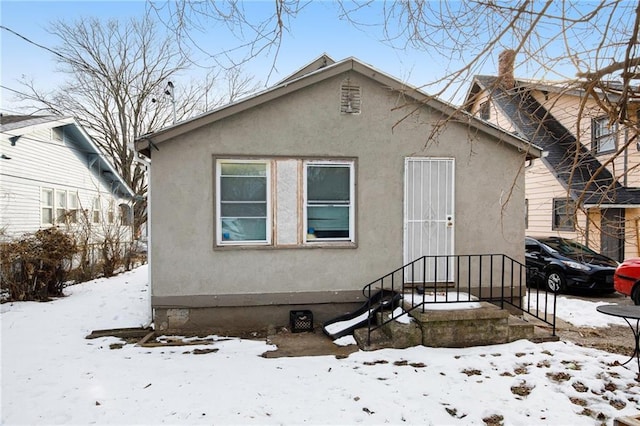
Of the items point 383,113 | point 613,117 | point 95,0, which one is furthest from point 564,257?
point 95,0

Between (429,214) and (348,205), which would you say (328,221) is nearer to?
(348,205)

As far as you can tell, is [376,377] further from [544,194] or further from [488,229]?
[544,194]

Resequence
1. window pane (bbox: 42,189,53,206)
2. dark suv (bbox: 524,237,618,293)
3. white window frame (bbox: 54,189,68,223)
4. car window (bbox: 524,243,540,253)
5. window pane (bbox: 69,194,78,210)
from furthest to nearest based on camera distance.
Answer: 1. window pane (bbox: 69,194,78,210)
2. white window frame (bbox: 54,189,68,223)
3. window pane (bbox: 42,189,53,206)
4. car window (bbox: 524,243,540,253)
5. dark suv (bbox: 524,237,618,293)

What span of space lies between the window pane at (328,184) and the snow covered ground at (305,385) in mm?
2507

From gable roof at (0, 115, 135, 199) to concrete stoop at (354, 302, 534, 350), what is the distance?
11976 mm

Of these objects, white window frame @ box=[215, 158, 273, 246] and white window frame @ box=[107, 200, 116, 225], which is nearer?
white window frame @ box=[215, 158, 273, 246]

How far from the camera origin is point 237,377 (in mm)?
4340

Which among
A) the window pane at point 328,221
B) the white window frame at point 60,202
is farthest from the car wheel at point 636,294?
the white window frame at point 60,202

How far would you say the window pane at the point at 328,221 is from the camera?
638 centimetres

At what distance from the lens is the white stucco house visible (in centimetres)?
604

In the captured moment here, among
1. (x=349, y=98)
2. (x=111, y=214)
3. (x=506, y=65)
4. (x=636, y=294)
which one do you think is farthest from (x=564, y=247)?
(x=111, y=214)

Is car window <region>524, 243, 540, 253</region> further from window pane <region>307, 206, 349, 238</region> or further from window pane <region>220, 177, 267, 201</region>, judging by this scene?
window pane <region>220, 177, 267, 201</region>

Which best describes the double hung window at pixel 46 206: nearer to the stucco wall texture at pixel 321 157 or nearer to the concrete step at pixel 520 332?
the stucco wall texture at pixel 321 157

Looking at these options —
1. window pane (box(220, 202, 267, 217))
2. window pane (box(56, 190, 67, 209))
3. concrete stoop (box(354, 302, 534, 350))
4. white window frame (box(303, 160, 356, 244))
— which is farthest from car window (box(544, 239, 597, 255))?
window pane (box(56, 190, 67, 209))
